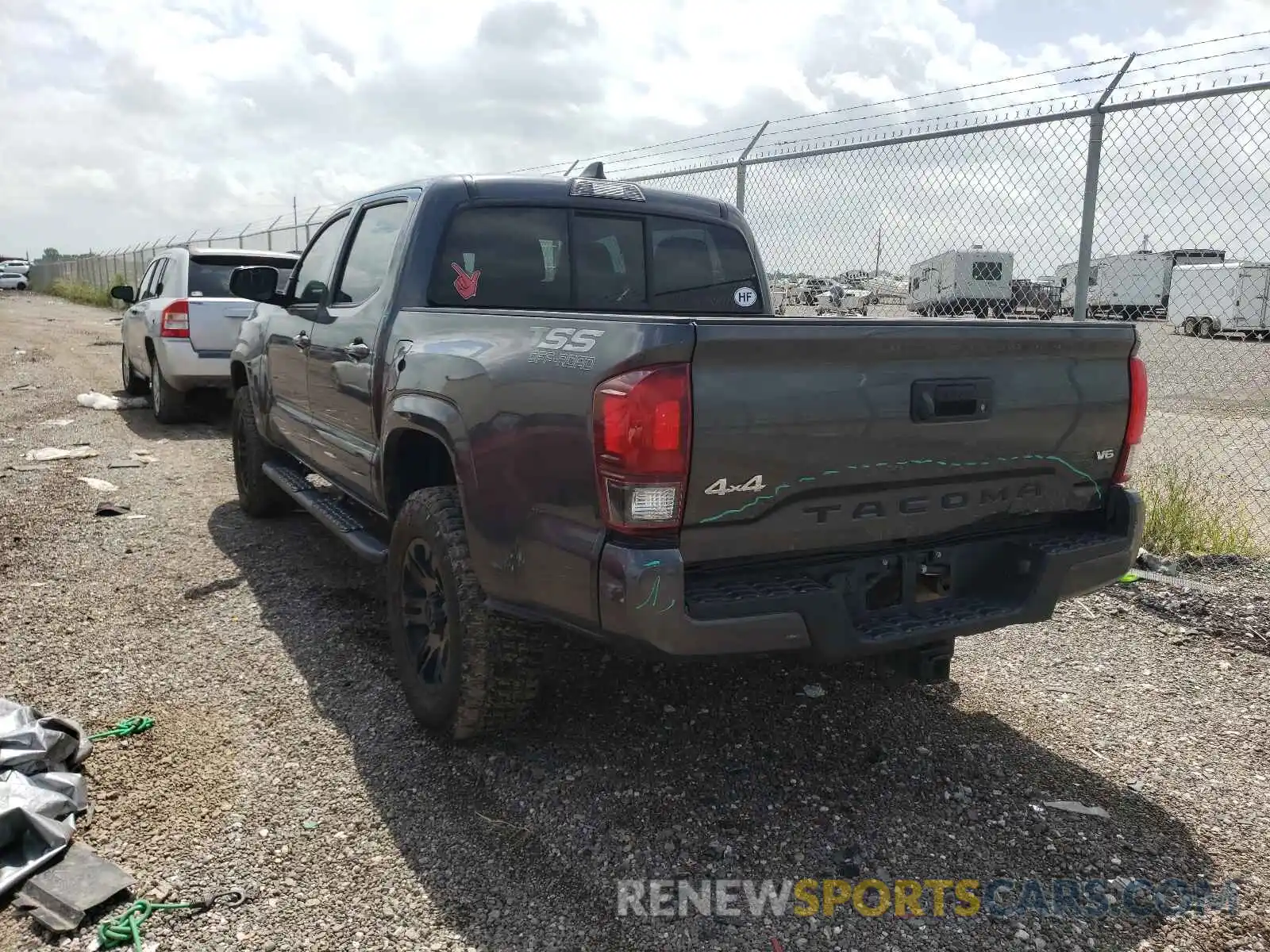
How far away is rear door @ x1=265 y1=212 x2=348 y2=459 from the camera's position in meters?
4.85

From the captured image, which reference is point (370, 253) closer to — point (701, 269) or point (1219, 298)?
point (701, 269)

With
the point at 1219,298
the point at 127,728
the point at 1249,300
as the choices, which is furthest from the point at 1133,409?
the point at 1249,300

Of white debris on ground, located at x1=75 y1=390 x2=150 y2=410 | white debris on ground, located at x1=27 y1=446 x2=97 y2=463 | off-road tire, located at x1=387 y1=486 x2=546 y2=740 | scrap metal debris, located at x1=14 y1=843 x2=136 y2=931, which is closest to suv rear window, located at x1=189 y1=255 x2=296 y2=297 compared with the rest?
white debris on ground, located at x1=27 y1=446 x2=97 y2=463

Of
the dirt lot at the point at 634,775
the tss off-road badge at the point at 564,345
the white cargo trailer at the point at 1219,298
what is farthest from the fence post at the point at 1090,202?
the tss off-road badge at the point at 564,345

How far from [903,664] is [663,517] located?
1.14m

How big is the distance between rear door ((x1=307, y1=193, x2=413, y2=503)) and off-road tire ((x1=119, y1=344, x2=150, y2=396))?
8443 mm

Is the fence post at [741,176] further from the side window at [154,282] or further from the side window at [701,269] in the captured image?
the side window at [154,282]

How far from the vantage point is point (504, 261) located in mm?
4039

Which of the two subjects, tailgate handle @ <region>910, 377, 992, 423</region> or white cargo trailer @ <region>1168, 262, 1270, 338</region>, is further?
white cargo trailer @ <region>1168, 262, 1270, 338</region>

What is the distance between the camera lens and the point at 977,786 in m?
3.20

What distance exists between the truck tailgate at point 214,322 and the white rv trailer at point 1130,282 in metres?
7.18

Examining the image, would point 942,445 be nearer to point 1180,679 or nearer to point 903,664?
point 903,664

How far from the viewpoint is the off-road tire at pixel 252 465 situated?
6.05m

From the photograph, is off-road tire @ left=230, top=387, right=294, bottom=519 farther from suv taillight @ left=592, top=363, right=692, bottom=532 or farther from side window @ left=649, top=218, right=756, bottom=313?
suv taillight @ left=592, top=363, right=692, bottom=532
